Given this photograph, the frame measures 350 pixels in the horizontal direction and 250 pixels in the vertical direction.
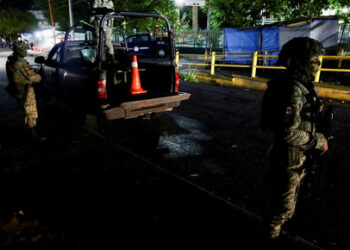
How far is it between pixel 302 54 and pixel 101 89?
3.48m

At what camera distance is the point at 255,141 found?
493 cm

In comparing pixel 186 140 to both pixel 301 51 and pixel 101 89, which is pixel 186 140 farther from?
pixel 301 51

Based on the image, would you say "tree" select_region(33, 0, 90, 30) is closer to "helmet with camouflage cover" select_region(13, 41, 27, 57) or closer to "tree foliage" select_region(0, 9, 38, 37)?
"tree foliage" select_region(0, 9, 38, 37)

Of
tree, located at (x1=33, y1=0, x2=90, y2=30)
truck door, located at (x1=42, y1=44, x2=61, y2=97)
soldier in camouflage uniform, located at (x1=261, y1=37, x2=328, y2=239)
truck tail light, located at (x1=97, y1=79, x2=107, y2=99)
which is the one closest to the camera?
soldier in camouflage uniform, located at (x1=261, y1=37, x2=328, y2=239)

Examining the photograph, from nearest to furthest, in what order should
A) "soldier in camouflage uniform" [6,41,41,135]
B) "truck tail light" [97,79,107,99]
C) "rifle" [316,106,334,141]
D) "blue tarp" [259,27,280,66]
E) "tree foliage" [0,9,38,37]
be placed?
"rifle" [316,106,334,141]
"truck tail light" [97,79,107,99]
"soldier in camouflage uniform" [6,41,41,135]
"blue tarp" [259,27,280,66]
"tree foliage" [0,9,38,37]

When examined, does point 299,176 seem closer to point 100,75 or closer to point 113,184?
point 113,184

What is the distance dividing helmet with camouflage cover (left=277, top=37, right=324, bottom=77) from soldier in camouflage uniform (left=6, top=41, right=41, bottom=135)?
180 inches

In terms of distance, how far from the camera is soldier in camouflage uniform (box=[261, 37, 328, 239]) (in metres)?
2.02

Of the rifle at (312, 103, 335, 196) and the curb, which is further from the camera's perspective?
the curb

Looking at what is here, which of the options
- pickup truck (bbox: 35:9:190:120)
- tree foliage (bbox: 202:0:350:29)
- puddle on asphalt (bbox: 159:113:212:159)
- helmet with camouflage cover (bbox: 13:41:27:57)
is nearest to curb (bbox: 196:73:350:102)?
puddle on asphalt (bbox: 159:113:212:159)

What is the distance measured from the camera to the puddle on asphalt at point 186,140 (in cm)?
453

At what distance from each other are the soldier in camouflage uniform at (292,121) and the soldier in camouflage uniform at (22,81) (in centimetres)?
452

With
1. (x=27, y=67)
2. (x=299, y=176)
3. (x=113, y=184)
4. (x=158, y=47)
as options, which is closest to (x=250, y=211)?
(x=299, y=176)

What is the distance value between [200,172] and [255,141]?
161cm
